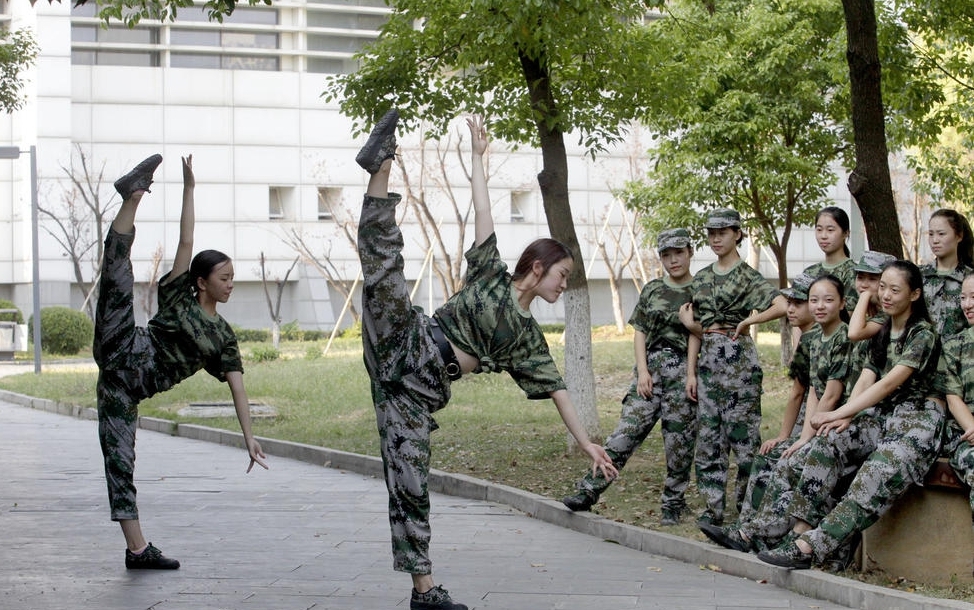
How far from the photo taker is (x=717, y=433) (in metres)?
8.51

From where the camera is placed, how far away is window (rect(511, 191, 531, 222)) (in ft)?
149

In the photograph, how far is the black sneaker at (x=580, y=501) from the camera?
9.09 m

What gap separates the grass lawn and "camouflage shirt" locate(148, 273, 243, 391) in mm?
Result: 3279

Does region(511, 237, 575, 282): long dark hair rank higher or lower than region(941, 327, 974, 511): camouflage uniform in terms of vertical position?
higher

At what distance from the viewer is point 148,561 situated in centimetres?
729

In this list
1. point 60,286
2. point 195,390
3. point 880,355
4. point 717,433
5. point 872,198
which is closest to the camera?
point 880,355

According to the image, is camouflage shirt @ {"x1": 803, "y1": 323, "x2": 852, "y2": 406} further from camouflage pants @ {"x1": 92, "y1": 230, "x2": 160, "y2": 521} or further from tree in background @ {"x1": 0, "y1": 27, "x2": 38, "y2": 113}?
tree in background @ {"x1": 0, "y1": 27, "x2": 38, "y2": 113}

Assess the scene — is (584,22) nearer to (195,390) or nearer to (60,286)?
(195,390)

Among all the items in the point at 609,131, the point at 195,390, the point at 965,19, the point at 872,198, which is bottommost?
the point at 195,390

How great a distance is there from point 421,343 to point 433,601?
120 centimetres

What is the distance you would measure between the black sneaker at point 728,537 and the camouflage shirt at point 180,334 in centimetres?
310

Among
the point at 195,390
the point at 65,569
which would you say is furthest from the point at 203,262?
the point at 195,390

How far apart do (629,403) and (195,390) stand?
47.3 feet

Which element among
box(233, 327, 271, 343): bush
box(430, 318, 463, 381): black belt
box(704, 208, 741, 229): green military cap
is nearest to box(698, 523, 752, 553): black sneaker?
box(704, 208, 741, 229): green military cap
